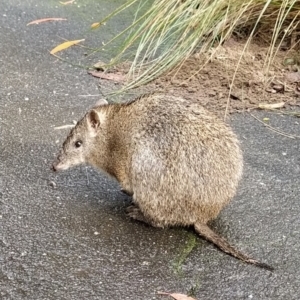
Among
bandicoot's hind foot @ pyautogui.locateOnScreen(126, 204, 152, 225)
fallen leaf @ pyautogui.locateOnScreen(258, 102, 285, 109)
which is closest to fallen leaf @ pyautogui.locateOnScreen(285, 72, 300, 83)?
fallen leaf @ pyautogui.locateOnScreen(258, 102, 285, 109)

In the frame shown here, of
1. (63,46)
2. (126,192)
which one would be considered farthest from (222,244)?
(63,46)

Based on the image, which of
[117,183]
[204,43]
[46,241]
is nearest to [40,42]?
[204,43]

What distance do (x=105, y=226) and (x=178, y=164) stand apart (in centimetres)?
62

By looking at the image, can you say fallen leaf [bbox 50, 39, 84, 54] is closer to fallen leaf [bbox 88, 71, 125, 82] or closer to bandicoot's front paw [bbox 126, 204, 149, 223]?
fallen leaf [bbox 88, 71, 125, 82]

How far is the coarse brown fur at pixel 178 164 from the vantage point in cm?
412

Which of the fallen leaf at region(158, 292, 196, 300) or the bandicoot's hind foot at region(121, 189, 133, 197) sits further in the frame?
the bandicoot's hind foot at region(121, 189, 133, 197)

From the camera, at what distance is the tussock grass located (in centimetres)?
622

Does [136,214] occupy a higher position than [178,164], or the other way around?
[178,164]

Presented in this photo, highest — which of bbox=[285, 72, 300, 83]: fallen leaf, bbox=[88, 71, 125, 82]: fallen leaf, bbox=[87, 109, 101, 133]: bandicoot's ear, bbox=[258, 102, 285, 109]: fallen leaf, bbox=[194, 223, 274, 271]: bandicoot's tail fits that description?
bbox=[87, 109, 101, 133]: bandicoot's ear

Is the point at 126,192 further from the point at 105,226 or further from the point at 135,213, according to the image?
the point at 105,226

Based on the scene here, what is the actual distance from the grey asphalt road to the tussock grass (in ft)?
1.99

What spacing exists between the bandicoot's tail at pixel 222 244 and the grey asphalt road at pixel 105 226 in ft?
0.13

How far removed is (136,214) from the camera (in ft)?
14.5

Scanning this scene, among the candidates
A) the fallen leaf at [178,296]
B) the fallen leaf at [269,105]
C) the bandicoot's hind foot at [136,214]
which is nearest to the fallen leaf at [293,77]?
the fallen leaf at [269,105]
